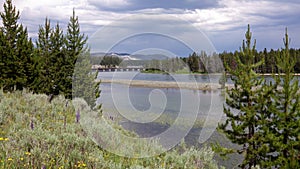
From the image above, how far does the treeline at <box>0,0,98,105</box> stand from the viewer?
24.0m

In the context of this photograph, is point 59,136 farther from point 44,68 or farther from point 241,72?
point 44,68

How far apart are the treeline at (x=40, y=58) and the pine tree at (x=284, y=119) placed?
12420 millimetres

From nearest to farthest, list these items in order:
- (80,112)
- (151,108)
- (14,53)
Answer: (80,112)
(151,108)
(14,53)

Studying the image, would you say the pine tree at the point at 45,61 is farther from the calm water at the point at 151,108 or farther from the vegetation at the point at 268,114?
the vegetation at the point at 268,114

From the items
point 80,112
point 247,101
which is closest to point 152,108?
point 247,101

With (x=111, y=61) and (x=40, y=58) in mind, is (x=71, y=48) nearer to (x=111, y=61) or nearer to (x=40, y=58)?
(x=40, y=58)

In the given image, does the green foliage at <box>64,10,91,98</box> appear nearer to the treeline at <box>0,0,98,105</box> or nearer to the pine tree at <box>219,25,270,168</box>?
the treeline at <box>0,0,98,105</box>

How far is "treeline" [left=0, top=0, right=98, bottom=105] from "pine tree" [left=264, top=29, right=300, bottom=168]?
1242 centimetres

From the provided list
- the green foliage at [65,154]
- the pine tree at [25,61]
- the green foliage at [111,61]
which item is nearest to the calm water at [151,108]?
the green foliage at [111,61]

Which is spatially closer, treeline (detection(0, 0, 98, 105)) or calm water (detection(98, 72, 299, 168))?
calm water (detection(98, 72, 299, 168))

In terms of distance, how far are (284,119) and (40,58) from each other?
22.2m

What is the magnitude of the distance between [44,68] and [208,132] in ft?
58.6

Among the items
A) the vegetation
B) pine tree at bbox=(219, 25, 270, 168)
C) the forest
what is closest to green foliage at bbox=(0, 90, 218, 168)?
the forest

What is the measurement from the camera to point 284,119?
46.5ft
